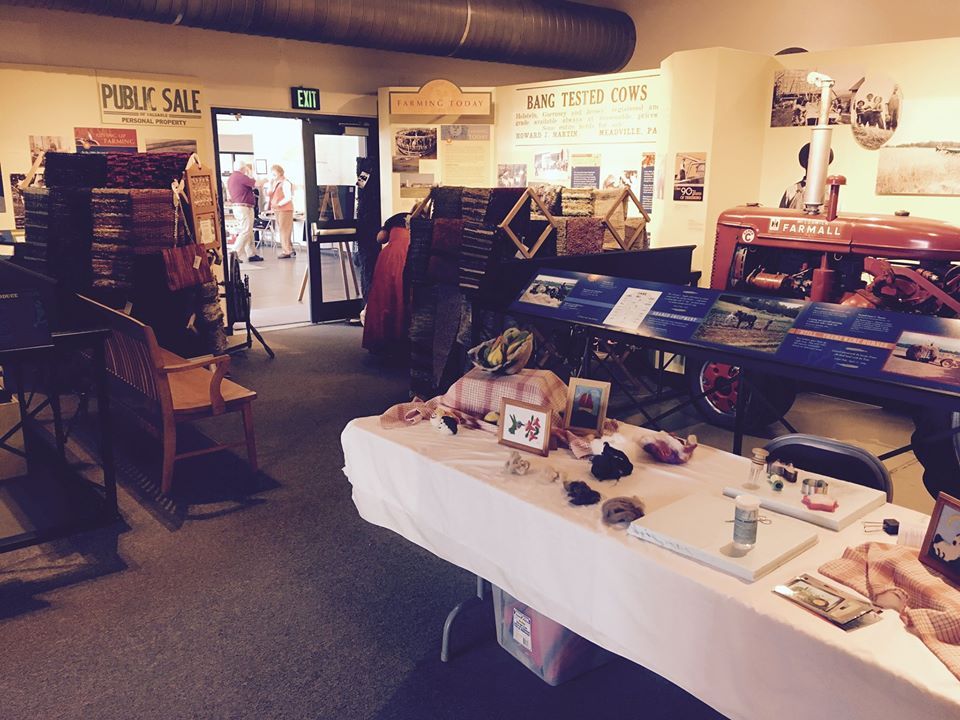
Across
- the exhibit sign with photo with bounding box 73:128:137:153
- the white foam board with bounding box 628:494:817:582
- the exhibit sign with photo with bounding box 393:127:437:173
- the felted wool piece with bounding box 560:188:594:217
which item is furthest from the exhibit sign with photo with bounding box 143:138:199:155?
the white foam board with bounding box 628:494:817:582

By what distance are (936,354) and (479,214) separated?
2.94 metres

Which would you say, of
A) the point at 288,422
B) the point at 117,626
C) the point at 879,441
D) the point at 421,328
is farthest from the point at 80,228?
the point at 879,441

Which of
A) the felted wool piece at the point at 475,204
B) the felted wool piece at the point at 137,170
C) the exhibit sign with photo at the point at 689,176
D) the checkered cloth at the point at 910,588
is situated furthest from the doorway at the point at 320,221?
the checkered cloth at the point at 910,588

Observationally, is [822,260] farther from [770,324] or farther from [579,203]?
[770,324]

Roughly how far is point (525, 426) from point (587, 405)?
0.86 ft

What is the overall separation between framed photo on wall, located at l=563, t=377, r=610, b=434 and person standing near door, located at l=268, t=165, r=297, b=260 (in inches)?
395

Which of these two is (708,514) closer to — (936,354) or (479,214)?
(936,354)

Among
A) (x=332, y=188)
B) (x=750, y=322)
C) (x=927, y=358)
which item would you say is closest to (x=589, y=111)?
(x=332, y=188)

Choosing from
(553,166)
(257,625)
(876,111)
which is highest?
(876,111)

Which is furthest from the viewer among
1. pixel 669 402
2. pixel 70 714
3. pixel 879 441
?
pixel 669 402

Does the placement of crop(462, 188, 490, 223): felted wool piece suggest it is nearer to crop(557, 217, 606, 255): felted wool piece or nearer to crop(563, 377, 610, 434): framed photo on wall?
crop(557, 217, 606, 255): felted wool piece

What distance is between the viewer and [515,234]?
506cm

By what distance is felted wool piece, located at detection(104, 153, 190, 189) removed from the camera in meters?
5.09

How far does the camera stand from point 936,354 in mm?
2639
